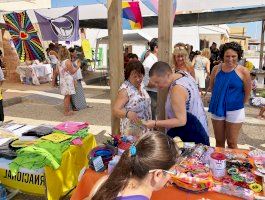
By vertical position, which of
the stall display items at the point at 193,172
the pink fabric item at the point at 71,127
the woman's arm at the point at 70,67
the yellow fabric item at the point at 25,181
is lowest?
the yellow fabric item at the point at 25,181

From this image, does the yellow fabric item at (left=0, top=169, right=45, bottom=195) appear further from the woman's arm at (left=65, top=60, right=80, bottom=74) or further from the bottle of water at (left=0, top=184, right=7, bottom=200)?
the woman's arm at (left=65, top=60, right=80, bottom=74)

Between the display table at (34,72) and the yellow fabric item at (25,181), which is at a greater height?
the display table at (34,72)

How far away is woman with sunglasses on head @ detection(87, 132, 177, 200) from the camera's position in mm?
1238

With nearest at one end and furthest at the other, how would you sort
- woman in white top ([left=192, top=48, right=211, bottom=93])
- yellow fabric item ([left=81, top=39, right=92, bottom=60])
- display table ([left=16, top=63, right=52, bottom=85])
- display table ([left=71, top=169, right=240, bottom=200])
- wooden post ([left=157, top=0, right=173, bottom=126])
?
display table ([left=71, top=169, right=240, bottom=200]), wooden post ([left=157, top=0, right=173, bottom=126]), woman in white top ([left=192, top=48, right=211, bottom=93]), display table ([left=16, top=63, right=52, bottom=85]), yellow fabric item ([left=81, top=39, right=92, bottom=60])

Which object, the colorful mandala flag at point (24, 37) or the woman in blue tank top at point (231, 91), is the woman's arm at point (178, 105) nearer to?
the woman in blue tank top at point (231, 91)

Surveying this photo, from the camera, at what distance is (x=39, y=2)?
17828 mm

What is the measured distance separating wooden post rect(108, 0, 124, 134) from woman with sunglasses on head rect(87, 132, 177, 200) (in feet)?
5.92

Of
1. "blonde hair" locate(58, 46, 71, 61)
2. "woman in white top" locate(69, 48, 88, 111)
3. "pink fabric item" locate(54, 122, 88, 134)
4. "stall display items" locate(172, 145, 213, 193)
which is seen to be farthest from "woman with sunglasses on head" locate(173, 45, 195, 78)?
"woman in white top" locate(69, 48, 88, 111)

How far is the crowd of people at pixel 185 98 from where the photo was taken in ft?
7.59

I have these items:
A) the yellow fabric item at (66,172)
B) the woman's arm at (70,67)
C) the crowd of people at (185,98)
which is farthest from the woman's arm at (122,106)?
the woman's arm at (70,67)

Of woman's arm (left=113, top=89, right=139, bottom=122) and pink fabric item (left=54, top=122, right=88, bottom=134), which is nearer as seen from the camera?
woman's arm (left=113, top=89, right=139, bottom=122)

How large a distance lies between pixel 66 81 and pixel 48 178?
403 cm

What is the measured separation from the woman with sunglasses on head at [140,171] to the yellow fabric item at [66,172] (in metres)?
1.43

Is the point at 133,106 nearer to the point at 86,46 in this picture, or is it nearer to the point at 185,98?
the point at 185,98
